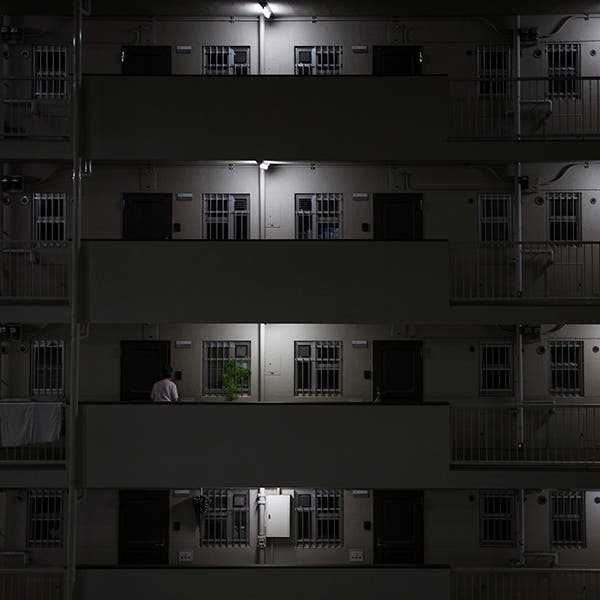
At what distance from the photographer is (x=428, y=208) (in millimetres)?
16406

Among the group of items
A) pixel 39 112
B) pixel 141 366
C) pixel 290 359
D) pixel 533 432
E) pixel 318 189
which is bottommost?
pixel 533 432

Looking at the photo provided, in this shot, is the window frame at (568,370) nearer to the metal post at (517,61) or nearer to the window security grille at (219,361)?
the metal post at (517,61)

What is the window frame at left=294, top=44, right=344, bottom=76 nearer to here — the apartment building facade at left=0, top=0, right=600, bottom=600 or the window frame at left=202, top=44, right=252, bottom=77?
the apartment building facade at left=0, top=0, right=600, bottom=600

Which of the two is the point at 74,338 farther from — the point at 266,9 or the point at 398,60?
the point at 398,60

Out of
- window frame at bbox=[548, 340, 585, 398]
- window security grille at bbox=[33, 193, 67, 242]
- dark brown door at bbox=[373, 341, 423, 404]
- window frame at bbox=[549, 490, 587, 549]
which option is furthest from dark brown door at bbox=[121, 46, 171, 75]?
window frame at bbox=[549, 490, 587, 549]

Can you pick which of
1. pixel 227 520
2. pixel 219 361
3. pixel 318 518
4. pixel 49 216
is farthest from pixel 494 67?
pixel 227 520

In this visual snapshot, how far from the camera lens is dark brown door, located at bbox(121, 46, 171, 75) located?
54.5 feet

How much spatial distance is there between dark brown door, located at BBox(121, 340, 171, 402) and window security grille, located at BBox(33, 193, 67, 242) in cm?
256

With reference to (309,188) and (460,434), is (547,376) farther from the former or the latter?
(309,188)

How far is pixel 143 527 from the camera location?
16000 mm

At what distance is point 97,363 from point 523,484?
8.23m

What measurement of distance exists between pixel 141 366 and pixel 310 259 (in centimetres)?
430

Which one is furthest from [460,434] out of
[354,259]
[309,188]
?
[309,188]

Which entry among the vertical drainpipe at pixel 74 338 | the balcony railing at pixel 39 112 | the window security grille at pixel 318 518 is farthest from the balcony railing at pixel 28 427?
the balcony railing at pixel 39 112
